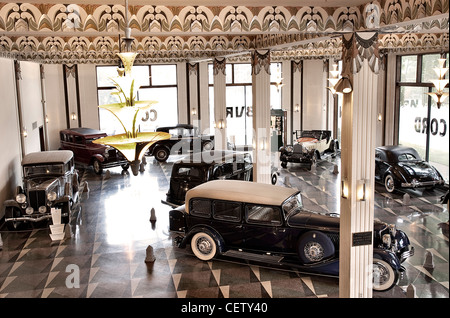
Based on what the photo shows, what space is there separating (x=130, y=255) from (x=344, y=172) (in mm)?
4400

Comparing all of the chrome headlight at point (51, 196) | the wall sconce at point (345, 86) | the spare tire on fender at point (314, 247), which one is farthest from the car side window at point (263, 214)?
the chrome headlight at point (51, 196)

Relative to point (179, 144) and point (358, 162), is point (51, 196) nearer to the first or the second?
point (358, 162)

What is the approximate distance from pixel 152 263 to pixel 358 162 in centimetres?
409

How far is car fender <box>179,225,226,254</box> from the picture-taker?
838cm

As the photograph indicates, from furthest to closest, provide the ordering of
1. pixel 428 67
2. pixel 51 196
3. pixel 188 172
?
pixel 428 67
pixel 188 172
pixel 51 196

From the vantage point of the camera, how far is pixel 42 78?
19.8 meters

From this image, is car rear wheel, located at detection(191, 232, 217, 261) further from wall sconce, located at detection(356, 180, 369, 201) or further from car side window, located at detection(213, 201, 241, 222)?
wall sconce, located at detection(356, 180, 369, 201)

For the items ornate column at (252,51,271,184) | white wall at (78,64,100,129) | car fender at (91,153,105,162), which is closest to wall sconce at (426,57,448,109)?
ornate column at (252,51,271,184)

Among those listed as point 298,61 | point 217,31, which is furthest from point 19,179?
point 298,61

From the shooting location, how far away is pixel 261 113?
11.6 m

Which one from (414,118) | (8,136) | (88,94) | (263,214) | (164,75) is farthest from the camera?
(164,75)

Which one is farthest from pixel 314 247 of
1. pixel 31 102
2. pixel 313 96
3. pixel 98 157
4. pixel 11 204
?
pixel 313 96

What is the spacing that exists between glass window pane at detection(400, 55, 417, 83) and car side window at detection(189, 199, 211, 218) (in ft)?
36.3
